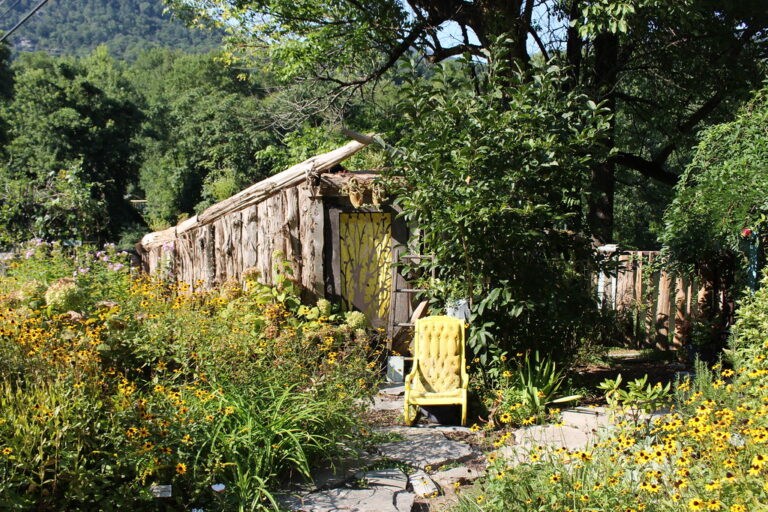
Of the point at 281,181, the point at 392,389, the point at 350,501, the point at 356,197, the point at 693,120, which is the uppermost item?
the point at 693,120

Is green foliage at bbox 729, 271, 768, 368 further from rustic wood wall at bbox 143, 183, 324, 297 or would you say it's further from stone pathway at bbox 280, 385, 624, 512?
rustic wood wall at bbox 143, 183, 324, 297

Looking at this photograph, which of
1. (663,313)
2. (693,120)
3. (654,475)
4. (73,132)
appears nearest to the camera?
(654,475)

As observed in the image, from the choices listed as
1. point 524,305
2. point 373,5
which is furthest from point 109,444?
point 373,5

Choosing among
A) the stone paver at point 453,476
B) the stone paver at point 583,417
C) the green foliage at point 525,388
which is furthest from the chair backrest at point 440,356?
the stone paver at point 453,476

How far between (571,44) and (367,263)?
5164 millimetres

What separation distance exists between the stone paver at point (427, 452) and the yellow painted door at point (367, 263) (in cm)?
292

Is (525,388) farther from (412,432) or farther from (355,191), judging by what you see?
(355,191)

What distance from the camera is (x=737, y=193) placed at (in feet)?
19.2

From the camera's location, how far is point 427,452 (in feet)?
15.0

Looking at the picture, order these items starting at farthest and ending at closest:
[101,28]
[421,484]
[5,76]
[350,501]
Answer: [101,28] → [5,76] → [421,484] → [350,501]

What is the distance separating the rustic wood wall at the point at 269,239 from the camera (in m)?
7.43

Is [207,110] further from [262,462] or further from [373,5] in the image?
[262,462]

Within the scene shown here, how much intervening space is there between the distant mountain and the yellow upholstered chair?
365ft

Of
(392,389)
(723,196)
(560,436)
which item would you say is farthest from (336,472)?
(723,196)
